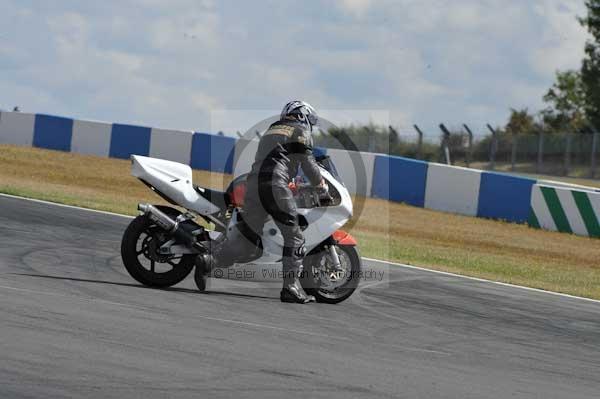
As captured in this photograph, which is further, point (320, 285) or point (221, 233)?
point (320, 285)

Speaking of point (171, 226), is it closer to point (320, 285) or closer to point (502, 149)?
point (320, 285)

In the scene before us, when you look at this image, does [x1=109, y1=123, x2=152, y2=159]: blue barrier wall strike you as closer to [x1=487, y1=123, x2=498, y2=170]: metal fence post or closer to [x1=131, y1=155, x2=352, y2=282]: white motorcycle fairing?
[x1=487, y1=123, x2=498, y2=170]: metal fence post

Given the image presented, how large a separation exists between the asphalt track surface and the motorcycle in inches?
8.1

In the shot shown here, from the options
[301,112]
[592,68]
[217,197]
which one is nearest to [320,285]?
[217,197]

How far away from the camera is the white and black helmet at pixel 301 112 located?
29.5ft

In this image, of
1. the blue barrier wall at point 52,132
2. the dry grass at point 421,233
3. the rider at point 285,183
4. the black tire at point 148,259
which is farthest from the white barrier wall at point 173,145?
the rider at point 285,183

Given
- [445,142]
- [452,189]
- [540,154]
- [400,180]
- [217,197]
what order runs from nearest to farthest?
[217,197] < [452,189] < [400,180] < [445,142] < [540,154]

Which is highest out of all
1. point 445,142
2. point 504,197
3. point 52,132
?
point 445,142

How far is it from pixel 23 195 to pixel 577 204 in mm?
10298

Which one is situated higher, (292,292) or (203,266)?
(203,266)

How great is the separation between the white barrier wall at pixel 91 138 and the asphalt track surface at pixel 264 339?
18.0 metres

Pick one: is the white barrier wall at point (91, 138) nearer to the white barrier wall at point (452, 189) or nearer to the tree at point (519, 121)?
the white barrier wall at point (452, 189)

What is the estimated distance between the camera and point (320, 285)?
9227 mm

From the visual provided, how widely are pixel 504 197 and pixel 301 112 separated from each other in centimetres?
1408
